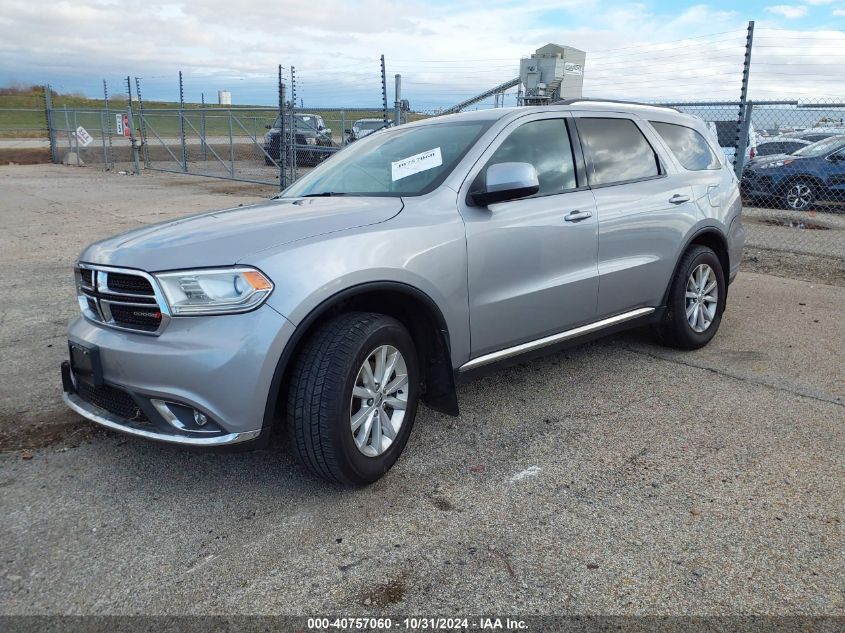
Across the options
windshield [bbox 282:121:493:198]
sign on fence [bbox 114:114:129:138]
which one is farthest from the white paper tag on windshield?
sign on fence [bbox 114:114:129:138]

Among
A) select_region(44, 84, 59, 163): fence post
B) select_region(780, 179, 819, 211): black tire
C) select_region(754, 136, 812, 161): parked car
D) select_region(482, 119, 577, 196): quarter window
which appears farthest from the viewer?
select_region(44, 84, 59, 163): fence post

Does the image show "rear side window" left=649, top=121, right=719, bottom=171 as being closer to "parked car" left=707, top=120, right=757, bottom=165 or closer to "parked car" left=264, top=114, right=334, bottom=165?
"parked car" left=707, top=120, right=757, bottom=165

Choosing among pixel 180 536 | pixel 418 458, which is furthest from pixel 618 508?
pixel 180 536

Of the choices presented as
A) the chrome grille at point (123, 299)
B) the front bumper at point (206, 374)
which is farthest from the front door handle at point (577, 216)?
the chrome grille at point (123, 299)

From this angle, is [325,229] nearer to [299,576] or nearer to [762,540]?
Result: [299,576]

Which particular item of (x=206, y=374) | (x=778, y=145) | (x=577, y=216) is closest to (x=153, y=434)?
(x=206, y=374)

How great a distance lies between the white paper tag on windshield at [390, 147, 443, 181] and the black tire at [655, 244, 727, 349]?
2082mm

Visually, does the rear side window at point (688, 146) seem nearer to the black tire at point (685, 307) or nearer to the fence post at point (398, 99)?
the black tire at point (685, 307)

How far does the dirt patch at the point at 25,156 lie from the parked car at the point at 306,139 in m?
10.5

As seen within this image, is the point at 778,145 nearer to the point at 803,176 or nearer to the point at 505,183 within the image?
the point at 803,176

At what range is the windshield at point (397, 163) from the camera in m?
3.85

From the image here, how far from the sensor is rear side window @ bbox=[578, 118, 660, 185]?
4477 mm

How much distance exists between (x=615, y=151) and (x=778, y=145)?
14.3 m

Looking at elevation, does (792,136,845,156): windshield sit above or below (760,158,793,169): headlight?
above
